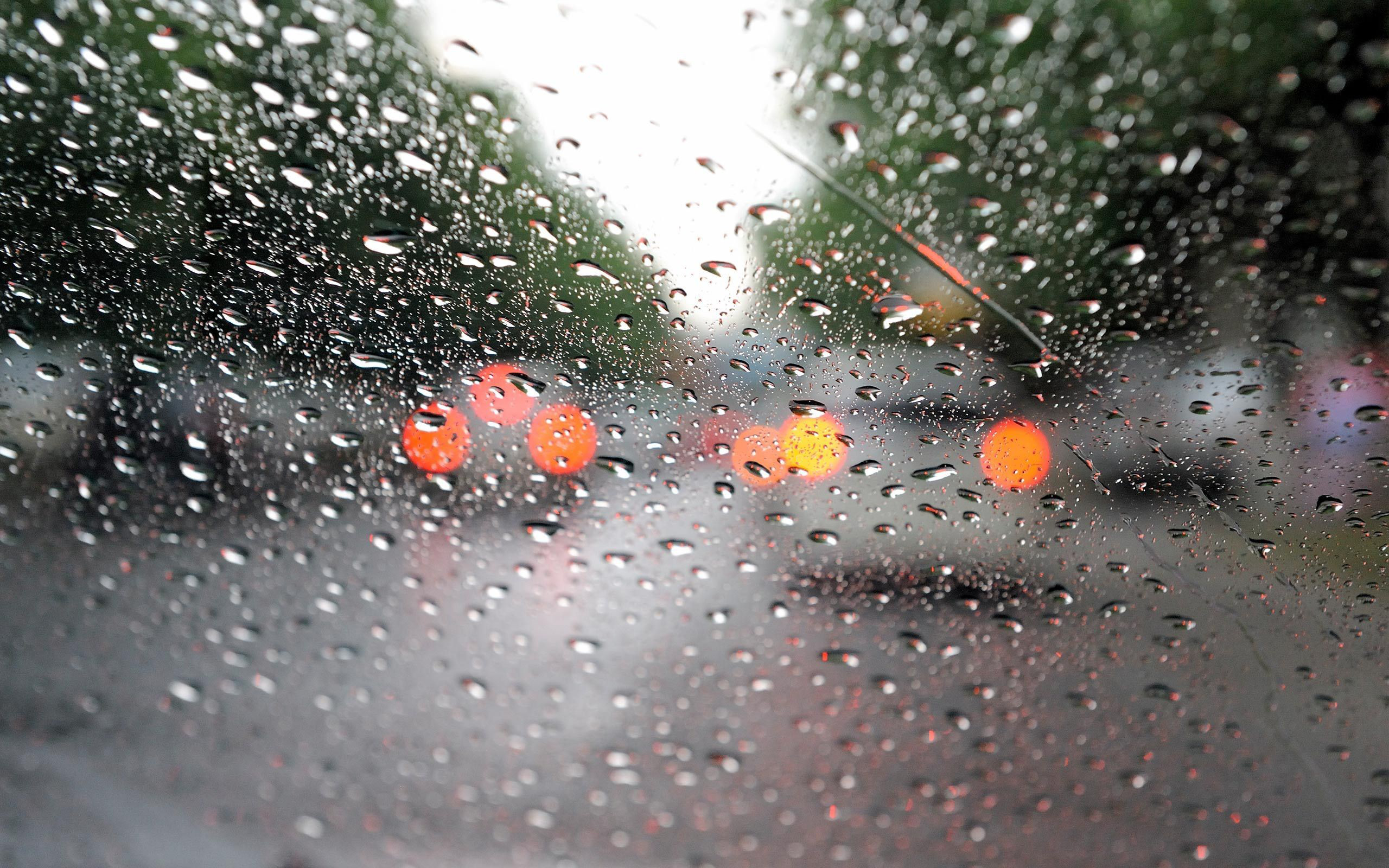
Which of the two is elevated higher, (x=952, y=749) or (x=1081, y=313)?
(x=1081, y=313)

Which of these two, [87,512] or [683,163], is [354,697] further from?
[683,163]

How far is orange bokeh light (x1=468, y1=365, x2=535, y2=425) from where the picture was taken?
1354mm

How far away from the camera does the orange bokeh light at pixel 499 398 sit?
1354 mm

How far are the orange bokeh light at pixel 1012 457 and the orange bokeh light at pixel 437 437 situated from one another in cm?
99

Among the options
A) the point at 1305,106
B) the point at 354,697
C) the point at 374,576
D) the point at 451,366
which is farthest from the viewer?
the point at 451,366

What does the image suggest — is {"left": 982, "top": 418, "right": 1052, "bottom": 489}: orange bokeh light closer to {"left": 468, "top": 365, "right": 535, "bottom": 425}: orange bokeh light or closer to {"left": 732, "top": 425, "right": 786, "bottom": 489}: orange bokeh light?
{"left": 732, "top": 425, "right": 786, "bottom": 489}: orange bokeh light

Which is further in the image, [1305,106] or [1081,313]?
[1081,313]

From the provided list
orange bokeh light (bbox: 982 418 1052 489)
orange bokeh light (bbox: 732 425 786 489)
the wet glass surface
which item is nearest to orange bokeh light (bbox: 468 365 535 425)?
the wet glass surface

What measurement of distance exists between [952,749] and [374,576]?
40.1 inches

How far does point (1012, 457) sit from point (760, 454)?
50 cm

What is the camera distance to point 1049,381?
1.38 m

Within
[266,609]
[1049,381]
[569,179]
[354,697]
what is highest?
[569,179]

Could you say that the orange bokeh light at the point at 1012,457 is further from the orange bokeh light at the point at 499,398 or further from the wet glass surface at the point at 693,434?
the orange bokeh light at the point at 499,398

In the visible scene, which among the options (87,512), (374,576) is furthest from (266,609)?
(87,512)
